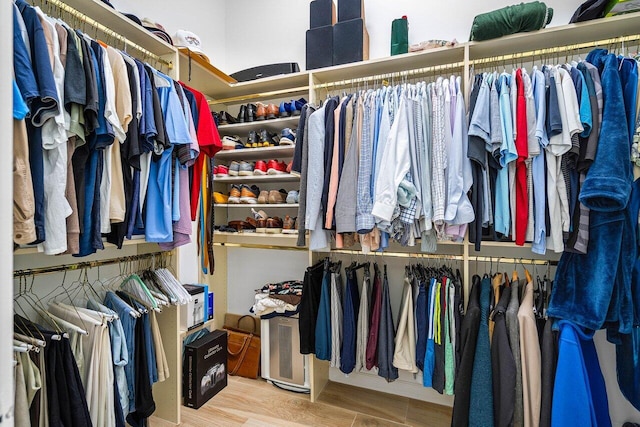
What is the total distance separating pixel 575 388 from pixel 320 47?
220 centimetres

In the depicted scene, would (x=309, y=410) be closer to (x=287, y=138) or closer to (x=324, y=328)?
(x=324, y=328)

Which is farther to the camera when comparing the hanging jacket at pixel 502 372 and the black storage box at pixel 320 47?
the black storage box at pixel 320 47

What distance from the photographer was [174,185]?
149cm

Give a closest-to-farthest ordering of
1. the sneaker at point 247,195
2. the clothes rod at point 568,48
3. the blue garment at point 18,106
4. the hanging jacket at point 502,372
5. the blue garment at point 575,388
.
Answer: the blue garment at point 18,106
the blue garment at point 575,388
the hanging jacket at point 502,372
the clothes rod at point 568,48
the sneaker at point 247,195

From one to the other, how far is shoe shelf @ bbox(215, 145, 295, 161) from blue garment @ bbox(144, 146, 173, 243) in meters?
0.80

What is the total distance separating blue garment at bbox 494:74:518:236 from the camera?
141 cm

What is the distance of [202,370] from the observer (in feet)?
6.56

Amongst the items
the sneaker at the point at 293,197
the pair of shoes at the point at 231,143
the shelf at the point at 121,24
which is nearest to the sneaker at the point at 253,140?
the pair of shoes at the point at 231,143

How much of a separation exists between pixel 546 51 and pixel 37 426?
2.58 metres

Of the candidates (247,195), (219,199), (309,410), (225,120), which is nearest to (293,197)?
(247,195)

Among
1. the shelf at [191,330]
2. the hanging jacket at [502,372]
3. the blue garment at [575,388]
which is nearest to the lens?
the blue garment at [575,388]

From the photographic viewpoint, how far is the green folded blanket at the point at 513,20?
1526mm

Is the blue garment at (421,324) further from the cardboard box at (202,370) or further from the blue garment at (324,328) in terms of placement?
the cardboard box at (202,370)

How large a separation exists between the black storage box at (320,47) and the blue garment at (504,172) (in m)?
1.05
